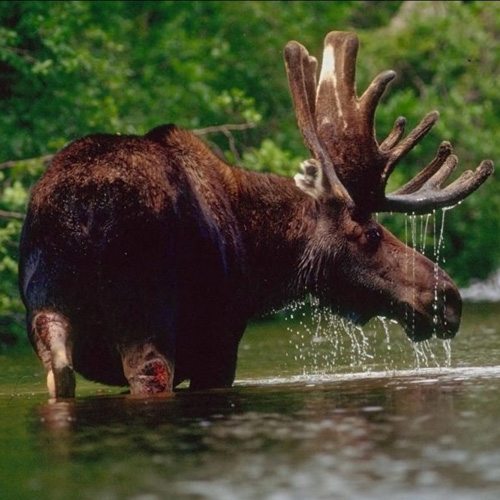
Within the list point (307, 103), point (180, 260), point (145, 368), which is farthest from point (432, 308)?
point (145, 368)

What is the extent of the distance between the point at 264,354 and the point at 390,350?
1.18 m

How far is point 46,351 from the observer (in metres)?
8.55

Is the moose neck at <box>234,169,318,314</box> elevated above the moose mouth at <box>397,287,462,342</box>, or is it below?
above

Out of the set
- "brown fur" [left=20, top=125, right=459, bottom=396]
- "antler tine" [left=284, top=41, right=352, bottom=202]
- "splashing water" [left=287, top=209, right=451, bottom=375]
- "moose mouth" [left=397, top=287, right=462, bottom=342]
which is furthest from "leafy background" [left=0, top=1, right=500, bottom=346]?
"moose mouth" [left=397, top=287, right=462, bottom=342]

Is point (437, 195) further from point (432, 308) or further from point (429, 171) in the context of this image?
point (432, 308)

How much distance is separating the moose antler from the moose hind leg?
2115 millimetres

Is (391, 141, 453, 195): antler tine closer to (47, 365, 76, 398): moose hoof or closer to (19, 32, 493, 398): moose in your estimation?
(19, 32, 493, 398): moose

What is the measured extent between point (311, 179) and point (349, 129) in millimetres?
404

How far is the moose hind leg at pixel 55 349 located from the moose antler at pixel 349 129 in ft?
6.94

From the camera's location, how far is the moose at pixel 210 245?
27.8 ft

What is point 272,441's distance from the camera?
21.8ft

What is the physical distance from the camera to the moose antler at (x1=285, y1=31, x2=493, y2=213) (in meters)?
9.91

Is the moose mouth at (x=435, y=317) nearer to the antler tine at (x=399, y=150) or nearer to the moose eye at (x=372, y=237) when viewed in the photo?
the moose eye at (x=372, y=237)

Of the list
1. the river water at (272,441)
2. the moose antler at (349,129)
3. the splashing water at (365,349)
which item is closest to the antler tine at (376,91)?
the moose antler at (349,129)
